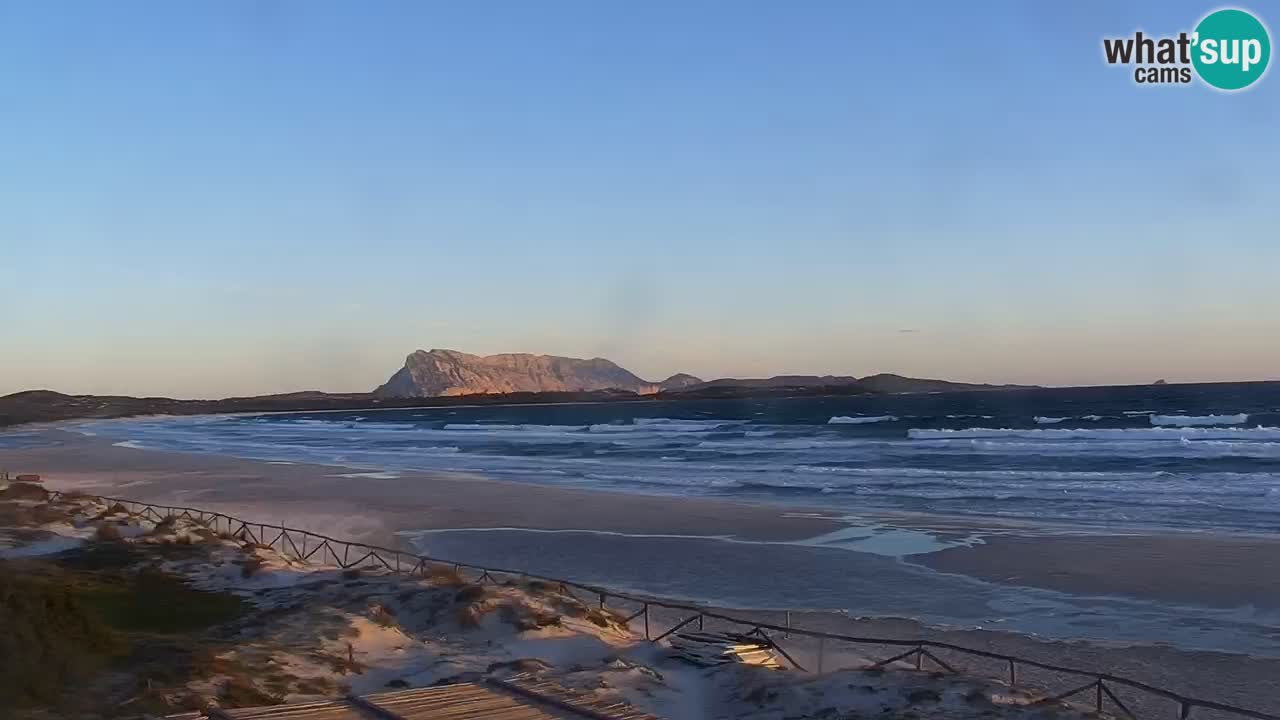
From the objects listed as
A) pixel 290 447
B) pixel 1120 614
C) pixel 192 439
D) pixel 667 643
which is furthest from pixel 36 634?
pixel 192 439

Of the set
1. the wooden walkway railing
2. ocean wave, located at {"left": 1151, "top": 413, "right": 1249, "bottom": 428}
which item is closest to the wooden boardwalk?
the wooden walkway railing

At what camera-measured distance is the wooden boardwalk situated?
9508 mm

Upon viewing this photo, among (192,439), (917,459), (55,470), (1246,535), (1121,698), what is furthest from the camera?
(192,439)

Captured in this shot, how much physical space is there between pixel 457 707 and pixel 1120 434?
2267 inches

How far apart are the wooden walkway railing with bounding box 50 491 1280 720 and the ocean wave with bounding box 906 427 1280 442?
43735 mm

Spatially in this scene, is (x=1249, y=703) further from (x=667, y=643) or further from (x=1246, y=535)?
(x=1246, y=535)

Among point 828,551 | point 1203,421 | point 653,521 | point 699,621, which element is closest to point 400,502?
point 653,521

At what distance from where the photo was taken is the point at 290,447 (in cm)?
7294

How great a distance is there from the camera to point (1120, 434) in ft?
196

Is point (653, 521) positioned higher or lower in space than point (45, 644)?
lower

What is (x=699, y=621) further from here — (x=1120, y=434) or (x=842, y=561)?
(x=1120, y=434)

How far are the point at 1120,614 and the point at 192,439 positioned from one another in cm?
8300

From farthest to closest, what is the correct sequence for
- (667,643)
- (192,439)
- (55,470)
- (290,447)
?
1. (192,439)
2. (290,447)
3. (55,470)
4. (667,643)

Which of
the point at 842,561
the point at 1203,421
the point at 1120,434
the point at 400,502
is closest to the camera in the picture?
the point at 842,561
